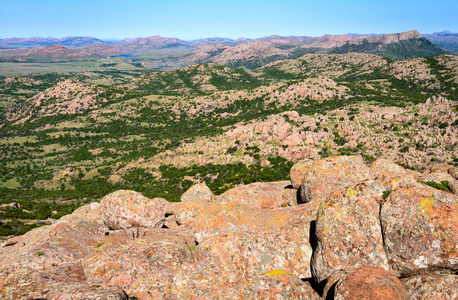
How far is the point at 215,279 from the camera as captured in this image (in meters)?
12.6

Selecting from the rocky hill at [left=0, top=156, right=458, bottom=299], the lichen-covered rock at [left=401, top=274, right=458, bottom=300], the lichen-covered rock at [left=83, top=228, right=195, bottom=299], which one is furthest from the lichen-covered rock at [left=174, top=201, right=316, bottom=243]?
the lichen-covered rock at [left=401, top=274, right=458, bottom=300]

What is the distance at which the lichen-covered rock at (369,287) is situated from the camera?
349 inches

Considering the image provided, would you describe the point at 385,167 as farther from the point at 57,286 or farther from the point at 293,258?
the point at 57,286

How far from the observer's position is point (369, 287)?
917 centimetres

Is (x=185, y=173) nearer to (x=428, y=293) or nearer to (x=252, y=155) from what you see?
(x=252, y=155)

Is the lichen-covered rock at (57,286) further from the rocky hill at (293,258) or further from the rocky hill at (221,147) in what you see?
the rocky hill at (221,147)

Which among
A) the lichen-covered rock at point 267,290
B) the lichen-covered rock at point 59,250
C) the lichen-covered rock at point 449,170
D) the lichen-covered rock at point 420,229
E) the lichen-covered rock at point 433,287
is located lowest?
the lichen-covered rock at point 59,250

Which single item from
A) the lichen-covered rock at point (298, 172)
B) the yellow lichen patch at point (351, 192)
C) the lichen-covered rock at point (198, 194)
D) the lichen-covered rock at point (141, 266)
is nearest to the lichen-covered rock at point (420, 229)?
the yellow lichen patch at point (351, 192)

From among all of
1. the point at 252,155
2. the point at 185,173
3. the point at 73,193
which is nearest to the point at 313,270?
the point at 252,155

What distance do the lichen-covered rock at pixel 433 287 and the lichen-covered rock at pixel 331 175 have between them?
38.6ft

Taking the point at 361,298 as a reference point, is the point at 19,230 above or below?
below

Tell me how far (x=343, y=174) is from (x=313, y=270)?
465 inches

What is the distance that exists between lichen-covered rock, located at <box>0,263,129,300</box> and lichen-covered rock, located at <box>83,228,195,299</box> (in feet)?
3.26

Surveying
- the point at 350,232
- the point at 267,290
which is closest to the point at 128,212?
the point at 267,290
